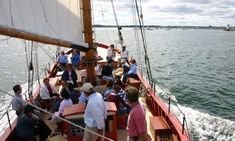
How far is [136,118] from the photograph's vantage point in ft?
14.3

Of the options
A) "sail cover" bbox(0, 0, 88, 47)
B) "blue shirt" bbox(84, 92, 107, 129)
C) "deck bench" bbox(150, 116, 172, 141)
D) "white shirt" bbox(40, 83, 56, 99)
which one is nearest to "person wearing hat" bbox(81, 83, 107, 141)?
"blue shirt" bbox(84, 92, 107, 129)

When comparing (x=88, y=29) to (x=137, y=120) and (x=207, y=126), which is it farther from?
(x=207, y=126)

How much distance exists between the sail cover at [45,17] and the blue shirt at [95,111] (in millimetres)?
1265

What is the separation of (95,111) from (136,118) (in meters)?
1.02

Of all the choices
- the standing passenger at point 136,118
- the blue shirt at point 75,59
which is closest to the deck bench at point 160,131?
the standing passenger at point 136,118

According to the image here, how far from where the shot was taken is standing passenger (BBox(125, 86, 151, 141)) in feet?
13.6

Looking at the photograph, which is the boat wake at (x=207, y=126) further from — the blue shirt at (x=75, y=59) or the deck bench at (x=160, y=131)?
the blue shirt at (x=75, y=59)

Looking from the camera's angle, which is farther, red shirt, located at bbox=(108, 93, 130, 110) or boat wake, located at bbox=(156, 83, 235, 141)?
boat wake, located at bbox=(156, 83, 235, 141)

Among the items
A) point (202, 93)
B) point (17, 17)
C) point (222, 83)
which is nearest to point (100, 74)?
point (17, 17)

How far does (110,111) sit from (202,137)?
693 cm

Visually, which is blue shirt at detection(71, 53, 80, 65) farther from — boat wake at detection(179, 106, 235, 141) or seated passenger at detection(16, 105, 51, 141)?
seated passenger at detection(16, 105, 51, 141)

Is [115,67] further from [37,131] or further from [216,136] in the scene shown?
[37,131]

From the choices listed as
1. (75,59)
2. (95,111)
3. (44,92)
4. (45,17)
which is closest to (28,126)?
(95,111)

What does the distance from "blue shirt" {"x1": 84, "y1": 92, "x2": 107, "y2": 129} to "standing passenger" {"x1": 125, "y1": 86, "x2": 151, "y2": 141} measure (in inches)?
31.3
